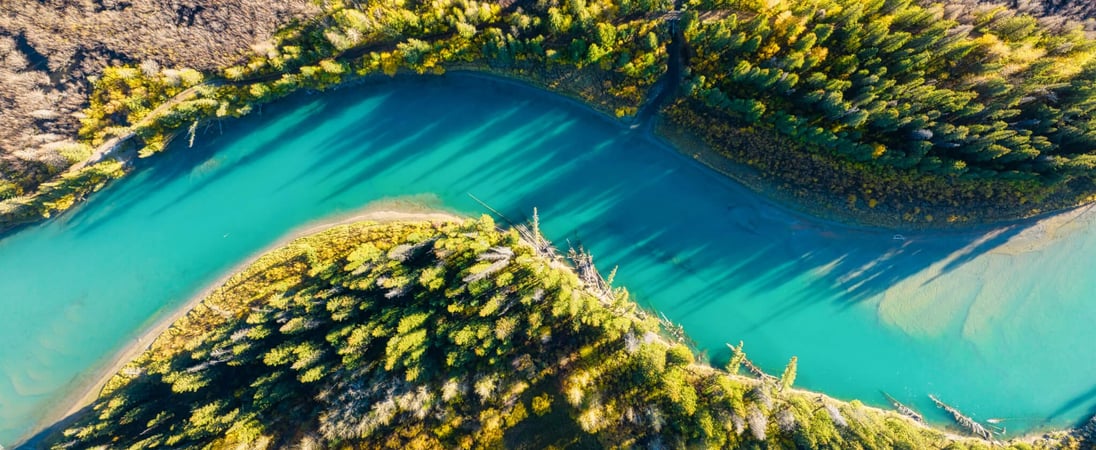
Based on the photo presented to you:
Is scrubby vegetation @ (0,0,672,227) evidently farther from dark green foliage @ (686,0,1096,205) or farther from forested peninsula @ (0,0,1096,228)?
dark green foliage @ (686,0,1096,205)

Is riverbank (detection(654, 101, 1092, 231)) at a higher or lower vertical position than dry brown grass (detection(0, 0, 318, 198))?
lower

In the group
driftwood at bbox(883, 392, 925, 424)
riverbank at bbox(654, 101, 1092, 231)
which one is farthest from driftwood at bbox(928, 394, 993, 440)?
riverbank at bbox(654, 101, 1092, 231)

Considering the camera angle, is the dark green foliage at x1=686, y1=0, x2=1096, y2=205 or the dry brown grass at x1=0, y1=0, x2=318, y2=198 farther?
the dry brown grass at x1=0, y1=0, x2=318, y2=198

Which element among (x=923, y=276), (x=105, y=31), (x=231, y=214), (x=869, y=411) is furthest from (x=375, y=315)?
(x=923, y=276)

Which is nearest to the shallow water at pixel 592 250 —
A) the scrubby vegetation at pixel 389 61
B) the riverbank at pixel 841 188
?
the riverbank at pixel 841 188

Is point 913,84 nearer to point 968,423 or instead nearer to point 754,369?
point 754,369

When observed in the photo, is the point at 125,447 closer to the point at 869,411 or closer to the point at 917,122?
the point at 869,411

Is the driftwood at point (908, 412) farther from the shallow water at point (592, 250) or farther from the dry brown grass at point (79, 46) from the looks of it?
the dry brown grass at point (79, 46)
